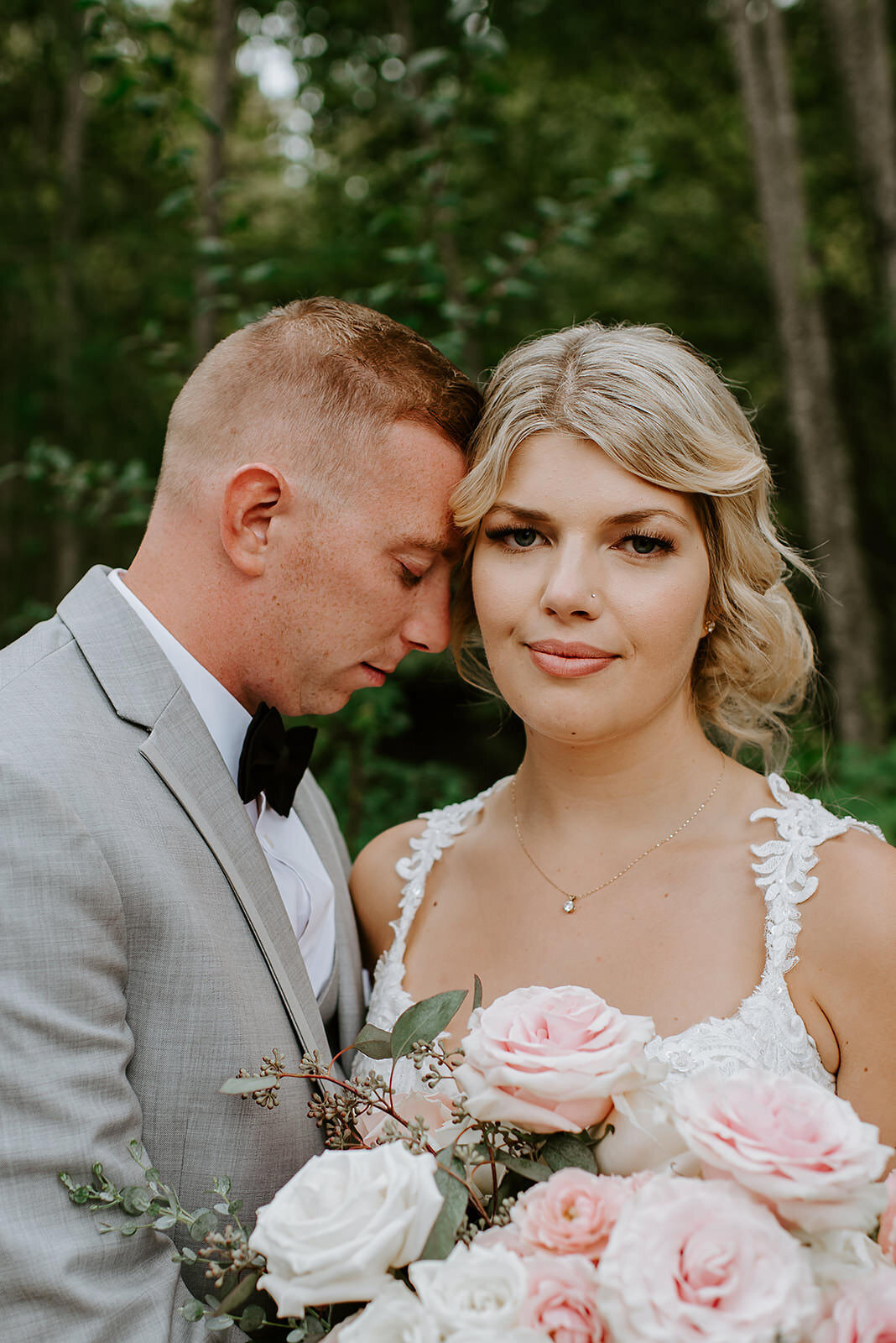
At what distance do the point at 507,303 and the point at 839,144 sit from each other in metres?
5.13

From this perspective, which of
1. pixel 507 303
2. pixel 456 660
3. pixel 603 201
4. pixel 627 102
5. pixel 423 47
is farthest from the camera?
pixel 627 102

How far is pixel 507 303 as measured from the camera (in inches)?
362

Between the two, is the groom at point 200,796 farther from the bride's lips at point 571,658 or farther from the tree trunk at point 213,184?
the tree trunk at point 213,184

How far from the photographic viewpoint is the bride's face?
2.16 metres

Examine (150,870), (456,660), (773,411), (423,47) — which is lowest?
(773,411)

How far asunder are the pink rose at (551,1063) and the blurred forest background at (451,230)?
1.86 m

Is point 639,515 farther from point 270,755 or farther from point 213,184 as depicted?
point 213,184

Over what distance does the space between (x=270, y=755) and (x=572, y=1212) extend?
52.2 inches

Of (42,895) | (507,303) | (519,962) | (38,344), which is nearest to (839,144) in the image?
(507,303)

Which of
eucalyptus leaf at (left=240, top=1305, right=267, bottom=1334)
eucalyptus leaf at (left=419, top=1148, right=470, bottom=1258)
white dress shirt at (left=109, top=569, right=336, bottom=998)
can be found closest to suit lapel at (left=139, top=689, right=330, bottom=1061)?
white dress shirt at (left=109, top=569, right=336, bottom=998)

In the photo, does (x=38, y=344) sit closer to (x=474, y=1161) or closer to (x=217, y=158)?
(x=217, y=158)

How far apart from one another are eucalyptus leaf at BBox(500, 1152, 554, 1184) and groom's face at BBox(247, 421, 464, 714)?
4.16 feet

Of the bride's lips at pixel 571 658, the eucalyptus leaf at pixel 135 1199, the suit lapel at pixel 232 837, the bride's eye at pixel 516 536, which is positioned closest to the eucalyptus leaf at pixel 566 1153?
the eucalyptus leaf at pixel 135 1199

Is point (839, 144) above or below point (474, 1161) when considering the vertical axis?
above
